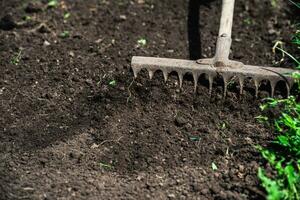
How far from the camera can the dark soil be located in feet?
9.46

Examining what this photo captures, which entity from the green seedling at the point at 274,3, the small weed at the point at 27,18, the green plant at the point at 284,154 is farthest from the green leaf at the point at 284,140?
the small weed at the point at 27,18

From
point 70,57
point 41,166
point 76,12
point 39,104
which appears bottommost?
point 41,166

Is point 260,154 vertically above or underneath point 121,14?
underneath

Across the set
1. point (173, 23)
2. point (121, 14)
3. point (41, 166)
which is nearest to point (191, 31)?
point (173, 23)

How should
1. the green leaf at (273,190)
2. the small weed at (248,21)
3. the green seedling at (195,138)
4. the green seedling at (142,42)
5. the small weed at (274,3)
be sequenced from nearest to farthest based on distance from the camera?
the green leaf at (273,190) < the green seedling at (195,138) < the green seedling at (142,42) < the small weed at (248,21) < the small weed at (274,3)

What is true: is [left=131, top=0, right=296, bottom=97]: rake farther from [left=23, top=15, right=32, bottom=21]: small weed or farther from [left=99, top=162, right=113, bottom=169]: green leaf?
[left=23, top=15, right=32, bottom=21]: small weed

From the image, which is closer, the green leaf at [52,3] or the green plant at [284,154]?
the green plant at [284,154]

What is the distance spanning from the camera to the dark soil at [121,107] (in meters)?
2.88

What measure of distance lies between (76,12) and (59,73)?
91cm

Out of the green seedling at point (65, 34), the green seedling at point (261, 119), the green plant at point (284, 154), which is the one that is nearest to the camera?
the green plant at point (284, 154)

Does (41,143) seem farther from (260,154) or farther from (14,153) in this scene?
(260,154)

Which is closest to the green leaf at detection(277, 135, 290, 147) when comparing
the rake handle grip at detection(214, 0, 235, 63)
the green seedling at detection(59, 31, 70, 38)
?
the rake handle grip at detection(214, 0, 235, 63)

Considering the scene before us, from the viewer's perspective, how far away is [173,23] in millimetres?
4227

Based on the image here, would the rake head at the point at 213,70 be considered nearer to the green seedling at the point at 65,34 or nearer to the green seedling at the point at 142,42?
the green seedling at the point at 142,42
